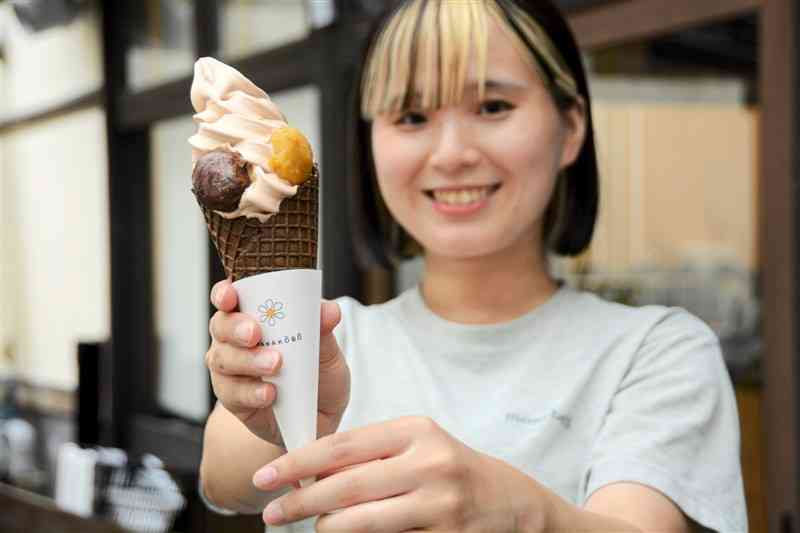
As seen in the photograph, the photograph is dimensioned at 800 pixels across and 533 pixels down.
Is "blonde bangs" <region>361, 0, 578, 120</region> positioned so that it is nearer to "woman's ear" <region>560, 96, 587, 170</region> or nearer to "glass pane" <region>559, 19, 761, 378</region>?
"woman's ear" <region>560, 96, 587, 170</region>

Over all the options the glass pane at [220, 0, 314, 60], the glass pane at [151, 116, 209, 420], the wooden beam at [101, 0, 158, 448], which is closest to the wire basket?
the glass pane at [151, 116, 209, 420]

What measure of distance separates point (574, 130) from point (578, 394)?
14.8 inches

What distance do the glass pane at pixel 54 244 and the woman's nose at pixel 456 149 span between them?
390cm

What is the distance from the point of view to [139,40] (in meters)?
4.60

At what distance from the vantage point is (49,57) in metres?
5.09

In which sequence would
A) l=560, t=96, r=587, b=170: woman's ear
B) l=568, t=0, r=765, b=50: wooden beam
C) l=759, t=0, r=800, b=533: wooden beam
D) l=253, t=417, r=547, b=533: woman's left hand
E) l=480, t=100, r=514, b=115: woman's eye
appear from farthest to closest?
l=568, t=0, r=765, b=50: wooden beam
l=759, t=0, r=800, b=533: wooden beam
l=560, t=96, r=587, b=170: woman's ear
l=480, t=100, r=514, b=115: woman's eye
l=253, t=417, r=547, b=533: woman's left hand

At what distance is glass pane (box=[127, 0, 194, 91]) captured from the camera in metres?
4.23

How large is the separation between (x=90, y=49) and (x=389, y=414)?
4.14 m

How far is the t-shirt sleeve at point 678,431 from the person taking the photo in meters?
1.08

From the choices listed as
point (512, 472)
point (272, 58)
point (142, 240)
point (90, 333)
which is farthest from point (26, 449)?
point (512, 472)

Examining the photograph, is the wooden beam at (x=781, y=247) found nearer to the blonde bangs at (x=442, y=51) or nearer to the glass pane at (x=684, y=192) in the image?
the blonde bangs at (x=442, y=51)

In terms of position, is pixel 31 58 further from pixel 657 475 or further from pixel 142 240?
pixel 657 475

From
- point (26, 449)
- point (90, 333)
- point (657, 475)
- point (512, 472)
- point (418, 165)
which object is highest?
point (418, 165)

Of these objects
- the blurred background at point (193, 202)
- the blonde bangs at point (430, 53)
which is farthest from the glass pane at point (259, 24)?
the blonde bangs at point (430, 53)
